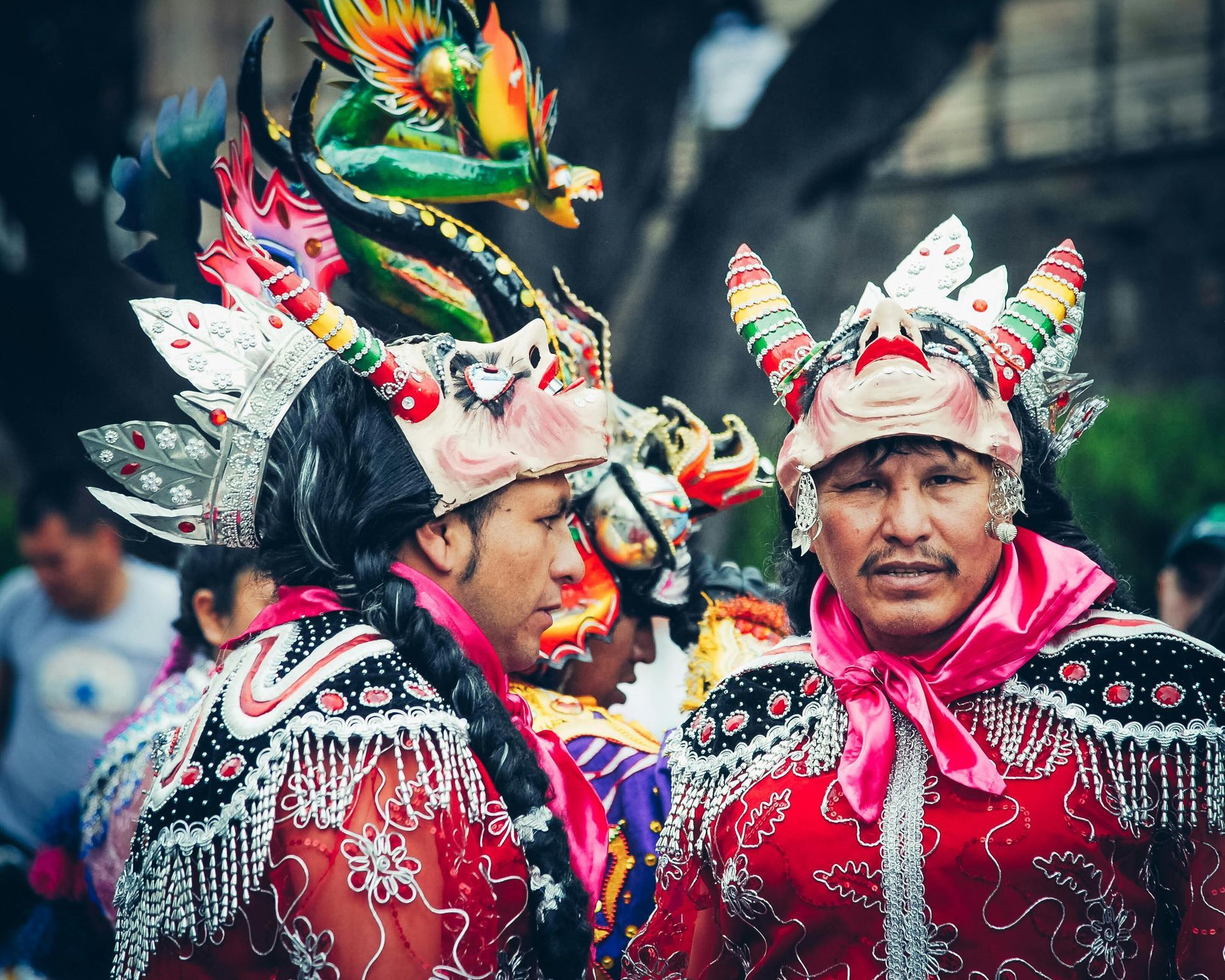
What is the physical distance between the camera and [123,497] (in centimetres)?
236

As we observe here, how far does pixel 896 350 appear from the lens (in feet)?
7.42

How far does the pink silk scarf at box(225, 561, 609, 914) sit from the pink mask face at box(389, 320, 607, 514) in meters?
0.17

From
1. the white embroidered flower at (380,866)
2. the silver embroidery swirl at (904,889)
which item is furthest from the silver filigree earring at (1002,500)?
the white embroidered flower at (380,866)

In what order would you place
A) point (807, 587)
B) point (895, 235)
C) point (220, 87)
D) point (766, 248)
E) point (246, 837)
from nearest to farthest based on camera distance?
point (246, 837) < point (807, 587) < point (220, 87) < point (766, 248) < point (895, 235)

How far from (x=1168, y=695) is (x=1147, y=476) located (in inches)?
248

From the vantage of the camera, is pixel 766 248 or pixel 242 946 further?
pixel 766 248

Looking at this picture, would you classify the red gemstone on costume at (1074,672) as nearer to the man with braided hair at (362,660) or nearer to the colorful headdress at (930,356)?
the colorful headdress at (930,356)

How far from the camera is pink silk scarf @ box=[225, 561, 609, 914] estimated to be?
2.24 metres

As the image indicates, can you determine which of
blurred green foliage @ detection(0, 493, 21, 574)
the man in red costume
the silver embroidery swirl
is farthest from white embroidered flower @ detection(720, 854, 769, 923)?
blurred green foliage @ detection(0, 493, 21, 574)

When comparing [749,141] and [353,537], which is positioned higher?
[749,141]

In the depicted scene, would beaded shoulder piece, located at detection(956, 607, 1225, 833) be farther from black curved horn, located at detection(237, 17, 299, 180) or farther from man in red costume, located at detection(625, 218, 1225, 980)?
black curved horn, located at detection(237, 17, 299, 180)

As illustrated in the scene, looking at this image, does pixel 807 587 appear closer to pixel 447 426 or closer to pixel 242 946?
pixel 447 426

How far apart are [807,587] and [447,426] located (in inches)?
31.4

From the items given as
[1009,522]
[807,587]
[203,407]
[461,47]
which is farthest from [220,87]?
[1009,522]
